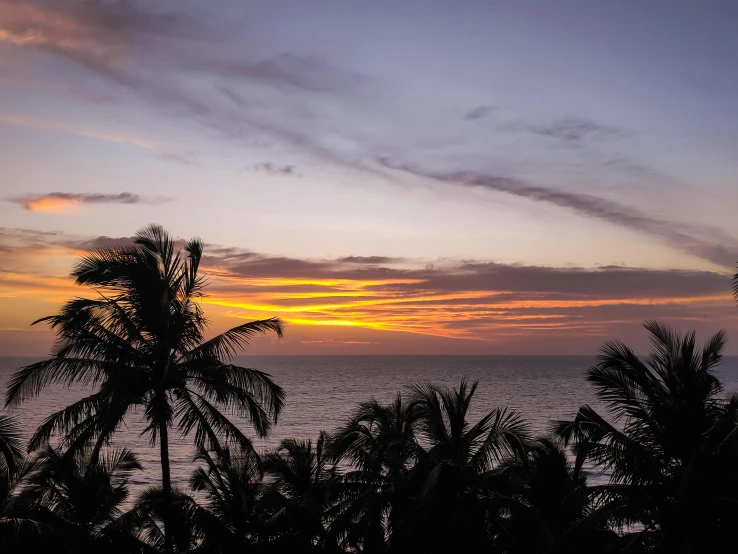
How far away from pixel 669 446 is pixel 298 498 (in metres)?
10.4

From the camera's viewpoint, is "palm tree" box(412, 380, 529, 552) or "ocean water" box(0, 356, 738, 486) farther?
"ocean water" box(0, 356, 738, 486)

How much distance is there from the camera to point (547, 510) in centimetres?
2039

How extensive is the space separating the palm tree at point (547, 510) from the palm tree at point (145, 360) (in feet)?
22.0

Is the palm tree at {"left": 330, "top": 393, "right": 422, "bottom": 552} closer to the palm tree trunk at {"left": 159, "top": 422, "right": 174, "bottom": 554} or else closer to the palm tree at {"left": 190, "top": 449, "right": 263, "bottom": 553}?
the palm tree at {"left": 190, "top": 449, "right": 263, "bottom": 553}

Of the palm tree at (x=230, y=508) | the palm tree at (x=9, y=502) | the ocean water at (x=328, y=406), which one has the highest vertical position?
the palm tree at (x=9, y=502)

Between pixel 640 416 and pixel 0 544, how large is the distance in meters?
16.3

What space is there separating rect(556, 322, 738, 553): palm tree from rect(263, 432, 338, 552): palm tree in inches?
296

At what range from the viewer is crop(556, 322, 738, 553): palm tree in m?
15.5

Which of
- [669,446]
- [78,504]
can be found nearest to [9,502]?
[78,504]

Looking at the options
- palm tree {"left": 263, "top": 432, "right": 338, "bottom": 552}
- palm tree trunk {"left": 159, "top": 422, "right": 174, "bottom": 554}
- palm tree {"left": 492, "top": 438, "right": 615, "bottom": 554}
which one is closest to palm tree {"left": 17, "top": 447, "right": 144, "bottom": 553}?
palm tree trunk {"left": 159, "top": 422, "right": 174, "bottom": 554}

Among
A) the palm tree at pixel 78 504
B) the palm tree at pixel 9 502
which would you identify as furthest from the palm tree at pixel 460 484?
the palm tree at pixel 9 502

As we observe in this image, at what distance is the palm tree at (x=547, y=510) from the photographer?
17.7 m

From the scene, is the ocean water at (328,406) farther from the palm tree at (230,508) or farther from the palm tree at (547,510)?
the palm tree at (230,508)

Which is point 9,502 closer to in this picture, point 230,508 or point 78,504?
point 78,504
